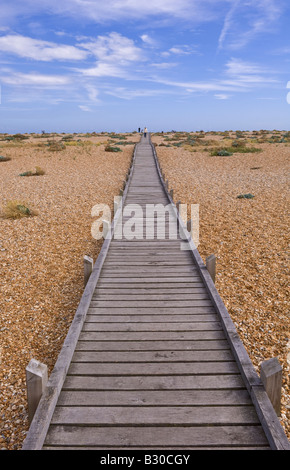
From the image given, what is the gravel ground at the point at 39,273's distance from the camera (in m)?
4.60

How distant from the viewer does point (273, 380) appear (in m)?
3.30

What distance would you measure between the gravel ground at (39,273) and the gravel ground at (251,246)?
10.3 feet

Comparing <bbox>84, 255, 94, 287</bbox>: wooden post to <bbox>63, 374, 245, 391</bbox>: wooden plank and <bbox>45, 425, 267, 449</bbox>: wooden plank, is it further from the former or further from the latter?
<bbox>45, 425, 267, 449</bbox>: wooden plank

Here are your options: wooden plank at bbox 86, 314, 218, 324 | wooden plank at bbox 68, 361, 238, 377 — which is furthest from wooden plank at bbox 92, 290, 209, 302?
wooden plank at bbox 68, 361, 238, 377

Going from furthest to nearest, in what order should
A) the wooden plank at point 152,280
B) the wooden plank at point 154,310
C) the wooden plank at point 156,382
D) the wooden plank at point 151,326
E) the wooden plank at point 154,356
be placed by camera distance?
the wooden plank at point 152,280
the wooden plank at point 154,310
the wooden plank at point 151,326
the wooden plank at point 154,356
the wooden plank at point 156,382

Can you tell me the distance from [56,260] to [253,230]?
5978 millimetres

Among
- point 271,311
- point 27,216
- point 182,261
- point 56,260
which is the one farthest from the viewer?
point 27,216

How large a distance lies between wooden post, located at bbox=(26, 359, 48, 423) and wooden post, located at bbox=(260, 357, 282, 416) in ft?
7.40

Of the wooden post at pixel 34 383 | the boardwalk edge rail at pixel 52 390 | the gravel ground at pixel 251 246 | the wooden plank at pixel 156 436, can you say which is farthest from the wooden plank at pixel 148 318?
the wooden plank at pixel 156 436

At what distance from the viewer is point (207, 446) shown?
306cm

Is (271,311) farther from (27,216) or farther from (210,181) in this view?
(210,181)

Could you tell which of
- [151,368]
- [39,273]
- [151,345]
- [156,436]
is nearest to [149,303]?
[151,345]

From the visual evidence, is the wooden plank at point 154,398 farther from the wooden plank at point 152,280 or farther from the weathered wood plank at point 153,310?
the wooden plank at point 152,280
